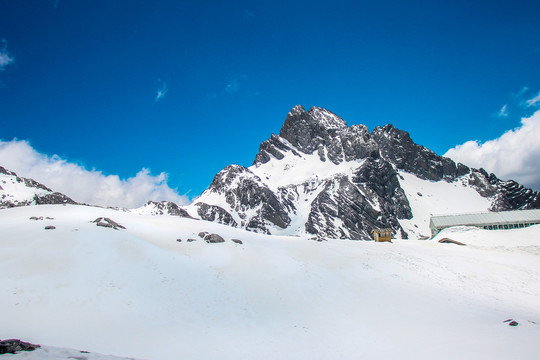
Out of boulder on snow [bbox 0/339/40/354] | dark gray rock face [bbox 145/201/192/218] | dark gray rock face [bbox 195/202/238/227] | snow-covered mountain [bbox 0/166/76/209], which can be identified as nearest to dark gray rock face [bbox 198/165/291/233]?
dark gray rock face [bbox 195/202/238/227]

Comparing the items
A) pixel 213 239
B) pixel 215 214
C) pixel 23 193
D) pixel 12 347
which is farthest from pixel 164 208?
pixel 12 347

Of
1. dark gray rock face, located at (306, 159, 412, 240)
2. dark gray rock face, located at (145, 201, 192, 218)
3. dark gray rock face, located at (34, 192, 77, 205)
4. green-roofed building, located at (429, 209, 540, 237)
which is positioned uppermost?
dark gray rock face, located at (306, 159, 412, 240)

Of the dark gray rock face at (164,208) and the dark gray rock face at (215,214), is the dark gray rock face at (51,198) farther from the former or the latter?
the dark gray rock face at (215,214)

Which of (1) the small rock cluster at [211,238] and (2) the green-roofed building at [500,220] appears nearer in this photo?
(1) the small rock cluster at [211,238]

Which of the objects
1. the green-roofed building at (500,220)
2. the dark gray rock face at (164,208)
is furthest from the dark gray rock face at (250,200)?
the green-roofed building at (500,220)

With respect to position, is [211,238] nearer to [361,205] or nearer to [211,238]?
[211,238]

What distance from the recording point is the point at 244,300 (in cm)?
2030

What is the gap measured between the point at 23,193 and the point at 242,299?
127 metres

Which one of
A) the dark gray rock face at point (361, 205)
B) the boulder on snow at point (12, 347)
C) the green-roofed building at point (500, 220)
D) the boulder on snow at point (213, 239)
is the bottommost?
the boulder on snow at point (12, 347)

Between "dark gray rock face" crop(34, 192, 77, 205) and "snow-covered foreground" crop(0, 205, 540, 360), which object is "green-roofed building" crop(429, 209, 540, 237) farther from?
"dark gray rock face" crop(34, 192, 77, 205)

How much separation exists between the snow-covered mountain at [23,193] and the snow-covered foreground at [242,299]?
95114 millimetres

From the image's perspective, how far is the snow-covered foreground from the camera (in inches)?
552

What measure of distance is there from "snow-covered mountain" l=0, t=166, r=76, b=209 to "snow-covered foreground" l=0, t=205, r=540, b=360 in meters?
95.1

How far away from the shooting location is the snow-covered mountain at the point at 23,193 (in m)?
106
